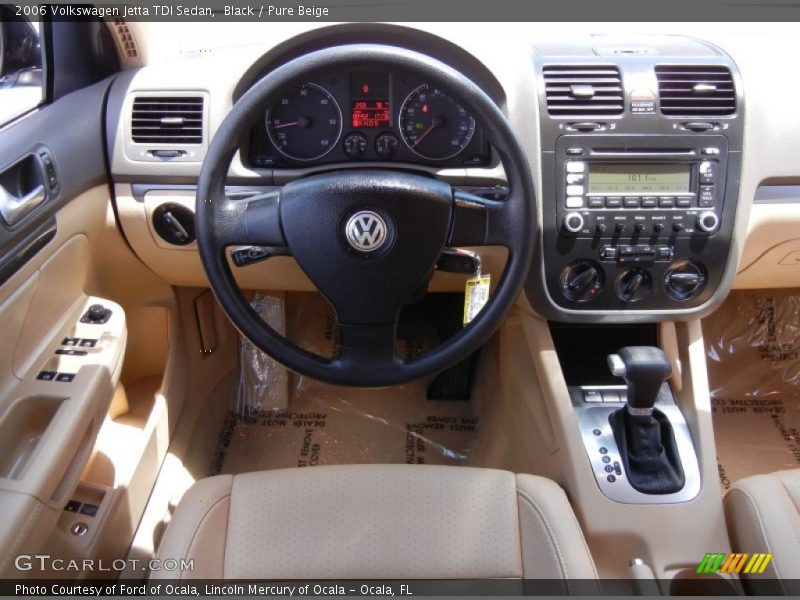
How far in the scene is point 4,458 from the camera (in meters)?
1.22

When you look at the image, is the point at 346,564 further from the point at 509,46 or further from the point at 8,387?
the point at 509,46

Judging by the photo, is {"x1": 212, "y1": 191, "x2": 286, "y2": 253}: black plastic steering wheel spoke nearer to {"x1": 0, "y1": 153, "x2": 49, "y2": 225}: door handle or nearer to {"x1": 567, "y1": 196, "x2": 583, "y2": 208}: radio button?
{"x1": 0, "y1": 153, "x2": 49, "y2": 225}: door handle

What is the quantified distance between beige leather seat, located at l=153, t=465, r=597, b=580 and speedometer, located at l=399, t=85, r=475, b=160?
25.3 inches

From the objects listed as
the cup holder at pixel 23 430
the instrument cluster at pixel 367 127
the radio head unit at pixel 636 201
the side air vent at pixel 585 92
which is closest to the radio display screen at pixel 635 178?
the radio head unit at pixel 636 201

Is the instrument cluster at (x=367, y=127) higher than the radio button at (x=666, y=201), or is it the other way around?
the instrument cluster at (x=367, y=127)

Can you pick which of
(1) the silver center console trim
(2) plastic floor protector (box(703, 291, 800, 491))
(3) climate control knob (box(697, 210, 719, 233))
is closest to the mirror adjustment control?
(1) the silver center console trim

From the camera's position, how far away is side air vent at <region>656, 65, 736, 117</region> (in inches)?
53.8

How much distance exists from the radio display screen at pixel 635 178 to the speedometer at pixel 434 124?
0.27m

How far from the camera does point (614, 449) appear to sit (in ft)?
4.65

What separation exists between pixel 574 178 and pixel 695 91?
0.30m

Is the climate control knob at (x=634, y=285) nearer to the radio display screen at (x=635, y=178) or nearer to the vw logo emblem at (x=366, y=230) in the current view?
the radio display screen at (x=635, y=178)

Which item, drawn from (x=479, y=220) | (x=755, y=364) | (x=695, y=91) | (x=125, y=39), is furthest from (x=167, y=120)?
(x=755, y=364)

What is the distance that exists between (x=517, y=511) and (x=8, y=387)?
945mm

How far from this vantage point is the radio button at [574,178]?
1371 millimetres
